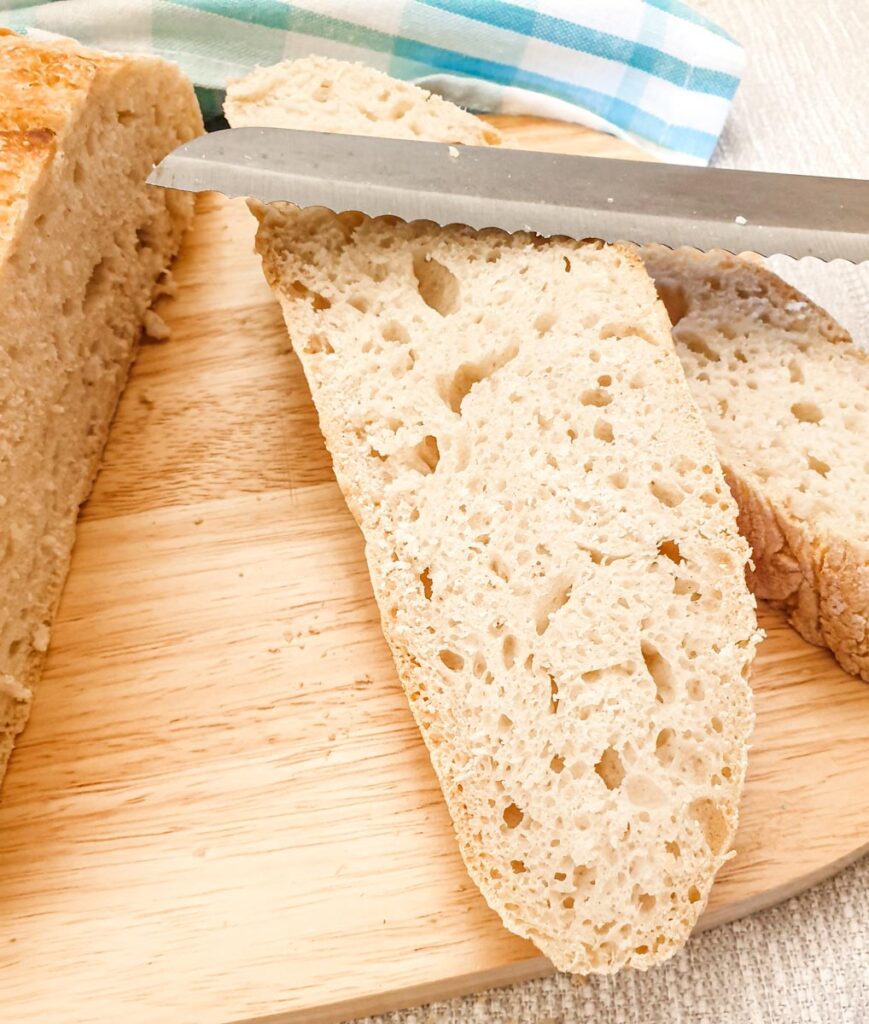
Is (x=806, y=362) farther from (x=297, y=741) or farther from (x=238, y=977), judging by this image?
(x=238, y=977)

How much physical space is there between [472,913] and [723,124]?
275cm

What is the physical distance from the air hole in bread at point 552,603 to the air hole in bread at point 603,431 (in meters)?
0.36

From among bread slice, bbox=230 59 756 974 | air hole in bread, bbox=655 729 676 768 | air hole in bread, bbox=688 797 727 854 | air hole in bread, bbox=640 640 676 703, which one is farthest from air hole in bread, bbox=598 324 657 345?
air hole in bread, bbox=688 797 727 854

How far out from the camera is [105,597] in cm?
240

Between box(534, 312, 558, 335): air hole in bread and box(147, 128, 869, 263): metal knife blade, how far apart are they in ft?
0.70

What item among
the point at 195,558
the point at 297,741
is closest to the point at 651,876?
the point at 297,741

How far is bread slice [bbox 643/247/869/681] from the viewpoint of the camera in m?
2.14

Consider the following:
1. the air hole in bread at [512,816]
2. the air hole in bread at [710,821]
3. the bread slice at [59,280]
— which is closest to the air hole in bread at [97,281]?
the bread slice at [59,280]

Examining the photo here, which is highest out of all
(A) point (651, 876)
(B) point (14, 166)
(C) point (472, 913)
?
(B) point (14, 166)

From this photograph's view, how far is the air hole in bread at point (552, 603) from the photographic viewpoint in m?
2.01

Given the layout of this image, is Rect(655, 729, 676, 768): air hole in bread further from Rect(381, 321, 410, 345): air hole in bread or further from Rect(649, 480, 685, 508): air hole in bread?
Rect(381, 321, 410, 345): air hole in bread

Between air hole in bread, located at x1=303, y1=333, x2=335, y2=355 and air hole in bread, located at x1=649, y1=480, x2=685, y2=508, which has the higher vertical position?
air hole in bread, located at x1=649, y1=480, x2=685, y2=508

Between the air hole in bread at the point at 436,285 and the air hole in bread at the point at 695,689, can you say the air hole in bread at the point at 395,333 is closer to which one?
the air hole in bread at the point at 436,285

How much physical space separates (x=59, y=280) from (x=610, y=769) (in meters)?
1.75
